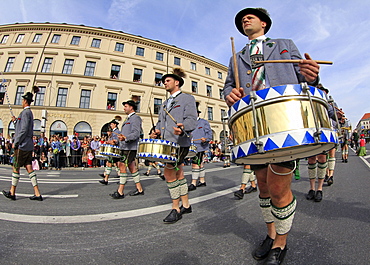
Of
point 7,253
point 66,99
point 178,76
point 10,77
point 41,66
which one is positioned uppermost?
point 41,66

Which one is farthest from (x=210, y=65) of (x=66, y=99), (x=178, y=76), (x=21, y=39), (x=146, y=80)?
(x=178, y=76)

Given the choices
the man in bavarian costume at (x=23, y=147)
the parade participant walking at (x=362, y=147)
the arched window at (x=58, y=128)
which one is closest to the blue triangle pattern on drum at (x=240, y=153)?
the man in bavarian costume at (x=23, y=147)

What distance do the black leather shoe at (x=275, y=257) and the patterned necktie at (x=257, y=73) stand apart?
138cm

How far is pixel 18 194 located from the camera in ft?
14.7

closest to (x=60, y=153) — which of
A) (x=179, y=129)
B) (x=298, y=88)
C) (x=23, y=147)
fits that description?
(x=23, y=147)

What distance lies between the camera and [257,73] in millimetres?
1901

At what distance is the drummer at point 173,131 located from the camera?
281cm

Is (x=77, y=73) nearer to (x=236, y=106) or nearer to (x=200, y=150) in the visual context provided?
(x=200, y=150)

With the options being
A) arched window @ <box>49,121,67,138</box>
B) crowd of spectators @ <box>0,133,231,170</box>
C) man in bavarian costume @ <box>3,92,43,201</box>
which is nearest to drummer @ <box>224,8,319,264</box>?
man in bavarian costume @ <box>3,92,43,201</box>

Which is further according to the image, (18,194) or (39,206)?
(18,194)

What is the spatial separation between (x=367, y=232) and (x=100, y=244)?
2744 mm

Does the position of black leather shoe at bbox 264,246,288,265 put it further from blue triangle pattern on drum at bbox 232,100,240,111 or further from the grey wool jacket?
the grey wool jacket

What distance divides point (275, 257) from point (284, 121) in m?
1.04

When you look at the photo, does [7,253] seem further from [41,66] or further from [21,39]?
[21,39]
